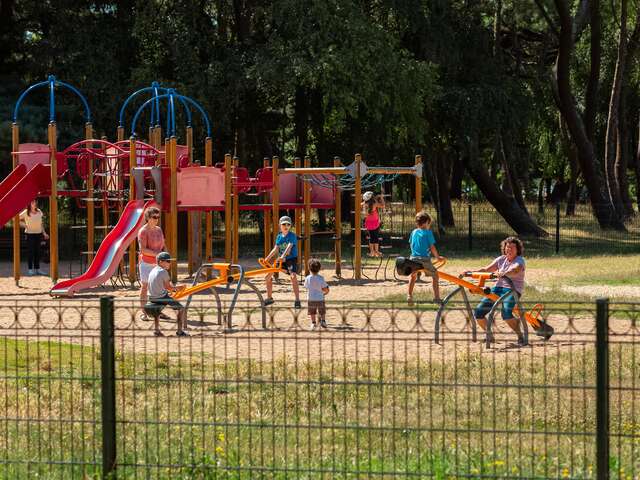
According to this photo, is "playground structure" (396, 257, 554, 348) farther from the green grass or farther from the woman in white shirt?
the woman in white shirt

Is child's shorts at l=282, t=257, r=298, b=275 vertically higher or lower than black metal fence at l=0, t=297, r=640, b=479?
higher

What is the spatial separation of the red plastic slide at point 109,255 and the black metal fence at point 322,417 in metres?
6.49

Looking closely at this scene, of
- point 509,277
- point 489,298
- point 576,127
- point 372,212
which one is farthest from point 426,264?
point 576,127

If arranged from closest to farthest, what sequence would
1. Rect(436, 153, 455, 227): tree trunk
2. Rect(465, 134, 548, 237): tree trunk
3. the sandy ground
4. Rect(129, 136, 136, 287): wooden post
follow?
the sandy ground, Rect(129, 136, 136, 287): wooden post, Rect(465, 134, 548, 237): tree trunk, Rect(436, 153, 455, 227): tree trunk

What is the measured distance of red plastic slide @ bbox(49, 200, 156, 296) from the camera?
18.7m

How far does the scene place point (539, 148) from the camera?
183 feet

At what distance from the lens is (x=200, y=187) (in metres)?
21.0

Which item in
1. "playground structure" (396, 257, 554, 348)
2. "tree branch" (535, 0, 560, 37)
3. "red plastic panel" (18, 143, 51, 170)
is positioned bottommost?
"playground structure" (396, 257, 554, 348)

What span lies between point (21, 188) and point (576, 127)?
67.4 ft

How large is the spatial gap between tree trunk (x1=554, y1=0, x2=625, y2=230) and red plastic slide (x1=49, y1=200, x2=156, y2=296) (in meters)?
17.8

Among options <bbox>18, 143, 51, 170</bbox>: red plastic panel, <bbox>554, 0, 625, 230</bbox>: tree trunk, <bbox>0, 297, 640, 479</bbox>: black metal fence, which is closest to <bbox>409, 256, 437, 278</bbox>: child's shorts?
<bbox>0, 297, 640, 479</bbox>: black metal fence

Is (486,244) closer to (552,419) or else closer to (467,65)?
(467,65)

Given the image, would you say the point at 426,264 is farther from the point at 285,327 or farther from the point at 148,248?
the point at 148,248

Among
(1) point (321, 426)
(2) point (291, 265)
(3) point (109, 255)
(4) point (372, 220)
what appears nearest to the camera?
(1) point (321, 426)
